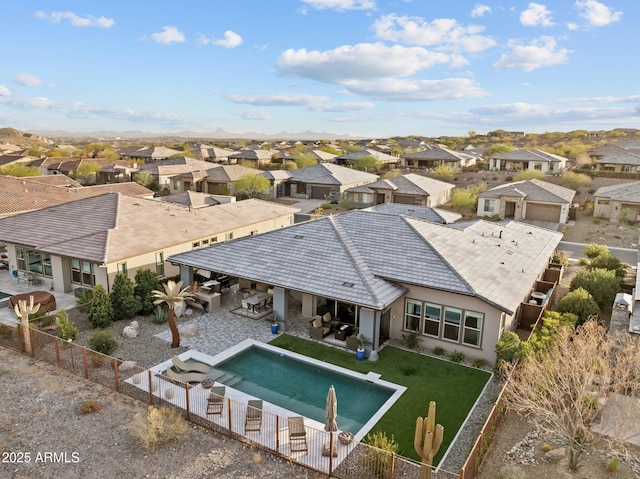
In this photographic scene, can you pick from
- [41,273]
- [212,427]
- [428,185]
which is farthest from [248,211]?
[428,185]

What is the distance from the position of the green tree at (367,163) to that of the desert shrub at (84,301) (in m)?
63.7

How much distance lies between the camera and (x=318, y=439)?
13305 mm

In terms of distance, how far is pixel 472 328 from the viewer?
60.9ft

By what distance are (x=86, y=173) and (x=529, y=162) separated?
7071cm

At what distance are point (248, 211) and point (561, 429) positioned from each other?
97.3ft

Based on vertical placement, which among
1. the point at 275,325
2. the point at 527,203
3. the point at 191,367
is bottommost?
the point at 275,325

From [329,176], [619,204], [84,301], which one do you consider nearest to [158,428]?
[84,301]

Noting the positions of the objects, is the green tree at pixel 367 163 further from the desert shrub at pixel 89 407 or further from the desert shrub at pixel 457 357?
the desert shrub at pixel 89 407

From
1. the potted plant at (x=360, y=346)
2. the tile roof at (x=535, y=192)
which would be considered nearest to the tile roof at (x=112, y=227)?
the potted plant at (x=360, y=346)

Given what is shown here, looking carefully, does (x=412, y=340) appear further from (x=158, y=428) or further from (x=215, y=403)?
(x=158, y=428)

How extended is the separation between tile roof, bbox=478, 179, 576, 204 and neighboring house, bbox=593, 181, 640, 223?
308 centimetres

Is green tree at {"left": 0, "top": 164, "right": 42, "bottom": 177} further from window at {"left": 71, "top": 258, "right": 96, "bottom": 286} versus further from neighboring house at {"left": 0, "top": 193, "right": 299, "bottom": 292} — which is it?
window at {"left": 71, "top": 258, "right": 96, "bottom": 286}

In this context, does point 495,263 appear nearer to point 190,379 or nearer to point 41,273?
point 190,379

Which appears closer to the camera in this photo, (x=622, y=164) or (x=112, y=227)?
(x=112, y=227)
